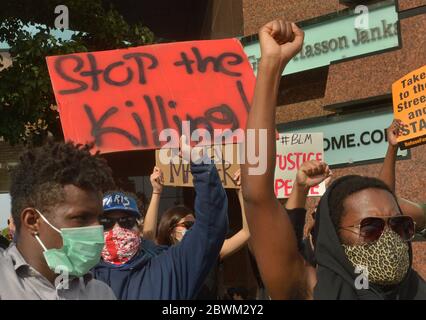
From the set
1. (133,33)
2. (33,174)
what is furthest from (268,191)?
(133,33)

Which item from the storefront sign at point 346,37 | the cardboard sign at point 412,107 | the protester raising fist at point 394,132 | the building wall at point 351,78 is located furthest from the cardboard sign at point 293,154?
the protester raising fist at point 394,132

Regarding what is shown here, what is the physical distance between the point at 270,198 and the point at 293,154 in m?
4.72

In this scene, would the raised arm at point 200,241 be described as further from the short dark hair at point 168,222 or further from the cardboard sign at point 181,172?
the cardboard sign at point 181,172

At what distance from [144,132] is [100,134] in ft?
0.76

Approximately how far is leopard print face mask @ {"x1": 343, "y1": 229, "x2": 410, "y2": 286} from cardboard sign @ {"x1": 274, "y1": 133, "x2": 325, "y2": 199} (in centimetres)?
426

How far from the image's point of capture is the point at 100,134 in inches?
178

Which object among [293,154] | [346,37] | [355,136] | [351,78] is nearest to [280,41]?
[293,154]

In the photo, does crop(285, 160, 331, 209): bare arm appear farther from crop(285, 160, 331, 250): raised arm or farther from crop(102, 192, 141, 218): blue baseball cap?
crop(102, 192, 141, 218): blue baseball cap

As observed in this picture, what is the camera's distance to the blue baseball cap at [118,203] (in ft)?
12.2

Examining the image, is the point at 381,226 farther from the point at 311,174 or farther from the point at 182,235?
the point at 182,235

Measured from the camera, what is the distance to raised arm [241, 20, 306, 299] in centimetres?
249

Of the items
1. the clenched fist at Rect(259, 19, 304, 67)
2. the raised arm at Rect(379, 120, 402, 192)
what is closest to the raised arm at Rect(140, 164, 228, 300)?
the clenched fist at Rect(259, 19, 304, 67)

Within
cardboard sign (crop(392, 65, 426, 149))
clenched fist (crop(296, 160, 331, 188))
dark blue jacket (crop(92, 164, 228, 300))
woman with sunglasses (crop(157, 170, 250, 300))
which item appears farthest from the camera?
woman with sunglasses (crop(157, 170, 250, 300))
